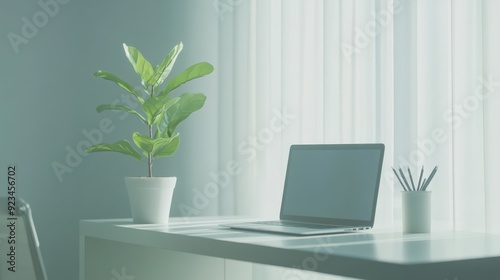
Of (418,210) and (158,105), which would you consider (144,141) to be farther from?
(418,210)

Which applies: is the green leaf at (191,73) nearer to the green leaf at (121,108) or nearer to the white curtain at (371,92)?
the green leaf at (121,108)

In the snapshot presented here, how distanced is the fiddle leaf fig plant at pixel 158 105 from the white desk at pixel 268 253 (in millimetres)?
225

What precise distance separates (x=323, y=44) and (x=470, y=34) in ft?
1.98

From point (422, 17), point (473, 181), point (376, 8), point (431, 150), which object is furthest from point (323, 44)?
point (473, 181)

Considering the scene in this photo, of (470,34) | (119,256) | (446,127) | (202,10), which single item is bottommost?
(119,256)

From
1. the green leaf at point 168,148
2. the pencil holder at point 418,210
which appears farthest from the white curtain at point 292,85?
the green leaf at point 168,148

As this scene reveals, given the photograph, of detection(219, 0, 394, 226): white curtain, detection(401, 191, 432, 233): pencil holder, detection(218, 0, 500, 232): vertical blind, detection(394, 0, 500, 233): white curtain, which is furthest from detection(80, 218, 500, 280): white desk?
detection(219, 0, 394, 226): white curtain

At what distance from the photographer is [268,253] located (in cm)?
159

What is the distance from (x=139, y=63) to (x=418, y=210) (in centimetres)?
94

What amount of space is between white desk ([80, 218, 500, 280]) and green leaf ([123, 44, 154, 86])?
451 mm

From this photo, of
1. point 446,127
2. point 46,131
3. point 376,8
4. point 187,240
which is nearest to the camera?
point 187,240

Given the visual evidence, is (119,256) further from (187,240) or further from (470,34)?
(470,34)

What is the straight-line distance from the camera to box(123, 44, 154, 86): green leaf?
2.27m

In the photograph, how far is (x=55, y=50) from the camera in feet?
8.83
